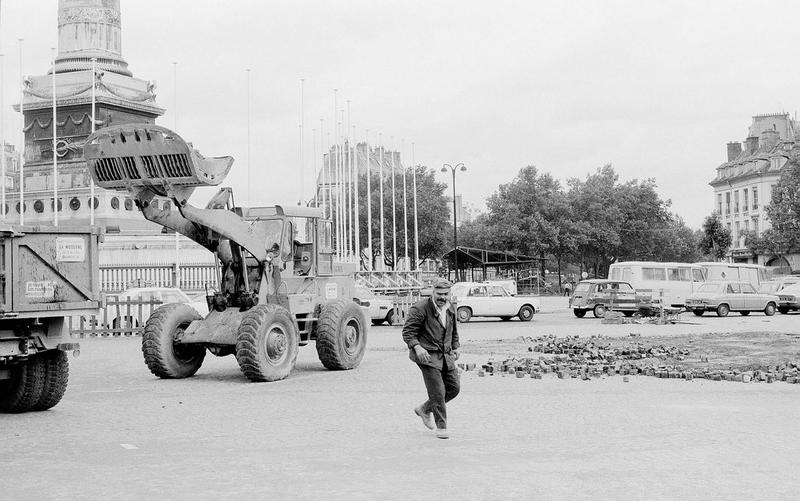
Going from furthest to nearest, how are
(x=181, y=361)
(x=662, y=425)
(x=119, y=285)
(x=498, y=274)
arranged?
(x=498, y=274) < (x=119, y=285) < (x=181, y=361) < (x=662, y=425)

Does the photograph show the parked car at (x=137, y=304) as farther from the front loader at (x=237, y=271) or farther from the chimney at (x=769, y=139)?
the chimney at (x=769, y=139)

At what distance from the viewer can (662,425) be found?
11.5m

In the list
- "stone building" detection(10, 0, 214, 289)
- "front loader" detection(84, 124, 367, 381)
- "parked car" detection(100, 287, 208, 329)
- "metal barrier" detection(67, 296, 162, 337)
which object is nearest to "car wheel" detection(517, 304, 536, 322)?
"parked car" detection(100, 287, 208, 329)

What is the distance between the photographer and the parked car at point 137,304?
104ft

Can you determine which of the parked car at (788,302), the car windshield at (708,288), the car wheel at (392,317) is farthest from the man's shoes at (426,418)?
the parked car at (788,302)

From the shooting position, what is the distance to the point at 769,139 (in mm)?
102562

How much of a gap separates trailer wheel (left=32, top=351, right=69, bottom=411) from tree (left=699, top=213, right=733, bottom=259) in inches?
3541

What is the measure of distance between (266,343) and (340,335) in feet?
6.67

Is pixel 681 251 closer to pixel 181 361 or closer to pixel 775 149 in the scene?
pixel 775 149

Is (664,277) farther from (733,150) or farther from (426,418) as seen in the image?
(733,150)

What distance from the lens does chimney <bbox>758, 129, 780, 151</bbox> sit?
335 ft

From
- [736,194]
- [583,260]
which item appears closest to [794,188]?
[583,260]

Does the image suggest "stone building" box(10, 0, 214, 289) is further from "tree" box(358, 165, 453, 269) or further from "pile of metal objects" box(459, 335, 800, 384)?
"pile of metal objects" box(459, 335, 800, 384)

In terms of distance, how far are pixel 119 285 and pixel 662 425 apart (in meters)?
36.3
